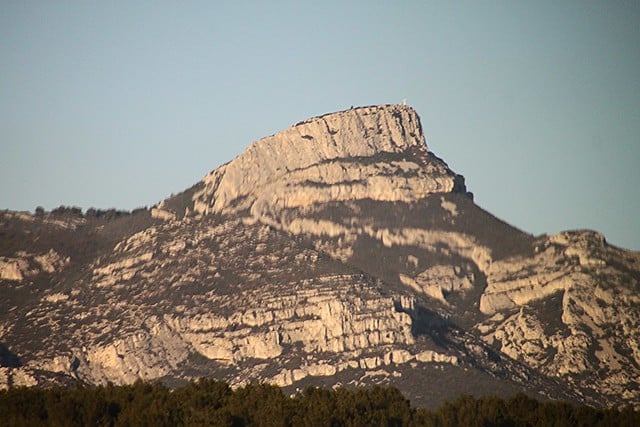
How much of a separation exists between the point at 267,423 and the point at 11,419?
2133cm

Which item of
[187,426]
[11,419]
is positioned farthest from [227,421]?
[11,419]

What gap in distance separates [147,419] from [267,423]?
1005cm

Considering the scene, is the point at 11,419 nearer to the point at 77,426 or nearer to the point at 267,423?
the point at 77,426

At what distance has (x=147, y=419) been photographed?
19925 centimetres

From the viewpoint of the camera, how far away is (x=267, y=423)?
19962 cm

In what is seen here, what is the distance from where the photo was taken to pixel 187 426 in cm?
19550

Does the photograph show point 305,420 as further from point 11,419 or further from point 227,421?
point 11,419

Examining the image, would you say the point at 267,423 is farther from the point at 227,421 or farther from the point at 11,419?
the point at 11,419

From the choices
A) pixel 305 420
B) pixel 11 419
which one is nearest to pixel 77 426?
pixel 11 419

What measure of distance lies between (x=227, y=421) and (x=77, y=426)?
13.0 m

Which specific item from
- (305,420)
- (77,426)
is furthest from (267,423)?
(77,426)

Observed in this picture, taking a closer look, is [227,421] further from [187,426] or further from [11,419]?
[11,419]
